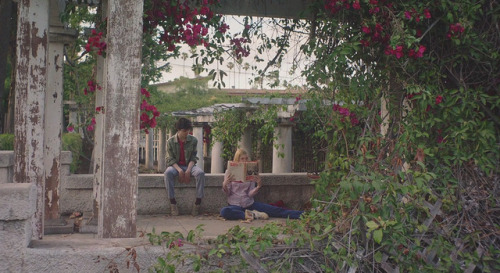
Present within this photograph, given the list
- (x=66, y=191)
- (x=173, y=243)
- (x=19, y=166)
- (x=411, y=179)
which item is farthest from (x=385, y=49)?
(x=66, y=191)

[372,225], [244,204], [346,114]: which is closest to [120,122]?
[372,225]

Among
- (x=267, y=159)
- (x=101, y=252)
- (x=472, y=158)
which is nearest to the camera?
(x=101, y=252)

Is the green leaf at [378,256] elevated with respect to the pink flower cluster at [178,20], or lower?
lower

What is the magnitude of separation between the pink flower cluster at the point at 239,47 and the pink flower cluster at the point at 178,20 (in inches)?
32.2

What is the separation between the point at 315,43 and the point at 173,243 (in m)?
2.51

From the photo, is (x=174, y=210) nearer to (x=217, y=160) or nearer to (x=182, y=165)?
(x=182, y=165)

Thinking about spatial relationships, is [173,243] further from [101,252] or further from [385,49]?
[385,49]

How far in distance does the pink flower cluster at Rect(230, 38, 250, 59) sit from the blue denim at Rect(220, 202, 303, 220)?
7.54 feet

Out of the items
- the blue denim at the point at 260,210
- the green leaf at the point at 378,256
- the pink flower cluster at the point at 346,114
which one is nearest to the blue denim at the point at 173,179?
the blue denim at the point at 260,210

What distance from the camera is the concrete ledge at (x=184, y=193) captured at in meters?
8.84

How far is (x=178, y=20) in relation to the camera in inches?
244

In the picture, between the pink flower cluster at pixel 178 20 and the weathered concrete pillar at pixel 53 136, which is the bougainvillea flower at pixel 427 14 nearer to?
the pink flower cluster at pixel 178 20

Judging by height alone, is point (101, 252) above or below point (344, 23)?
below

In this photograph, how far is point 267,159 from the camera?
827 inches
